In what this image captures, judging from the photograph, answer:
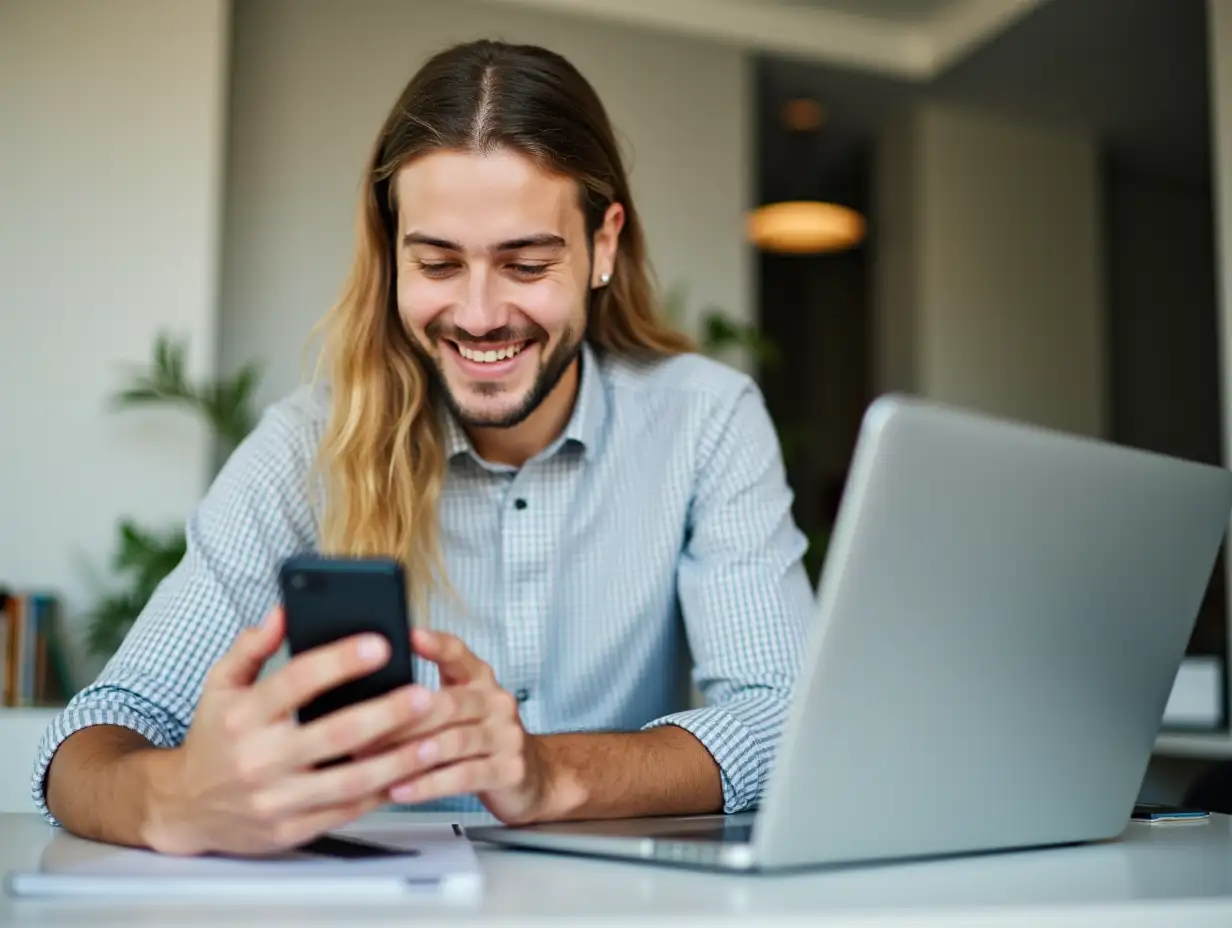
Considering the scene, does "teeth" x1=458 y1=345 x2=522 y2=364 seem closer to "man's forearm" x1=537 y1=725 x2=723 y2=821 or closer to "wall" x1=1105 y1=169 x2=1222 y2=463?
"man's forearm" x1=537 y1=725 x2=723 y2=821

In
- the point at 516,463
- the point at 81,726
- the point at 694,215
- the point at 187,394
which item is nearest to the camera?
the point at 81,726

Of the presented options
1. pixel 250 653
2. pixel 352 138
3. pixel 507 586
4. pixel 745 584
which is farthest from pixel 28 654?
pixel 250 653

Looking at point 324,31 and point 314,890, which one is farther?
point 324,31

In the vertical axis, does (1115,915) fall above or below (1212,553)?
below

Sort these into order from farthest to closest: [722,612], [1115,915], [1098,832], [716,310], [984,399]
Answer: [984,399] < [716,310] < [722,612] < [1098,832] < [1115,915]

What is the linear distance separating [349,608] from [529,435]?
0.99 metres

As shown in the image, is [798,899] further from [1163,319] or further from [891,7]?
[1163,319]

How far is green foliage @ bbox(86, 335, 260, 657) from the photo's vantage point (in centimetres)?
365

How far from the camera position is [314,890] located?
2.29 feet

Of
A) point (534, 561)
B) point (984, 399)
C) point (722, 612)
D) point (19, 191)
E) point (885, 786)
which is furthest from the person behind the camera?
point (984, 399)

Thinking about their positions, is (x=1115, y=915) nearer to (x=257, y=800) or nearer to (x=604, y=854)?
(x=604, y=854)

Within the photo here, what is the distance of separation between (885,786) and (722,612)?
2.37 ft

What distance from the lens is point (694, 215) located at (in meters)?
5.10

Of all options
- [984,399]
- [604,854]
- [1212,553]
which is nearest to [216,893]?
[604,854]
